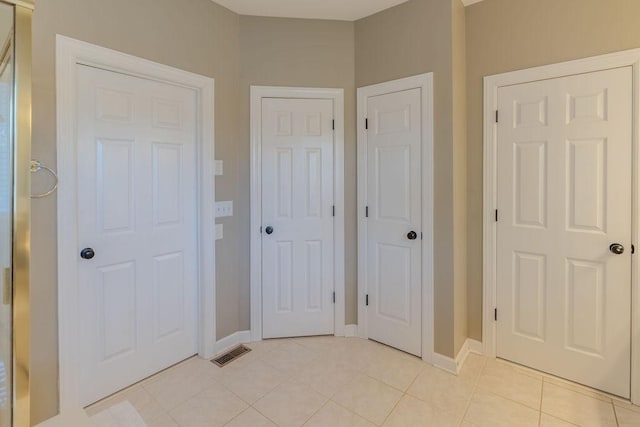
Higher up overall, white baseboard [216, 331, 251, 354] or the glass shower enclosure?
the glass shower enclosure

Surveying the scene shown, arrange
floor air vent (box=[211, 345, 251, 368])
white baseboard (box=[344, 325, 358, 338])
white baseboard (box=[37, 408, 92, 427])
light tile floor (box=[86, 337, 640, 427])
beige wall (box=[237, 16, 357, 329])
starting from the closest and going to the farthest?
white baseboard (box=[37, 408, 92, 427]), light tile floor (box=[86, 337, 640, 427]), floor air vent (box=[211, 345, 251, 368]), beige wall (box=[237, 16, 357, 329]), white baseboard (box=[344, 325, 358, 338])

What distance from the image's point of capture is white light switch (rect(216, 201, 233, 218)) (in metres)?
2.40

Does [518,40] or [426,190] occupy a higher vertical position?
[518,40]

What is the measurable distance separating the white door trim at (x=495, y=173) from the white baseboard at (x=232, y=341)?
186 centimetres

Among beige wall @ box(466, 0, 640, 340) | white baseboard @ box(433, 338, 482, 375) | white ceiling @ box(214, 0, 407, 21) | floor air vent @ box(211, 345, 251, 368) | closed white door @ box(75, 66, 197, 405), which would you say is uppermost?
white ceiling @ box(214, 0, 407, 21)

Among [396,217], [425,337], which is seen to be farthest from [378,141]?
[425,337]

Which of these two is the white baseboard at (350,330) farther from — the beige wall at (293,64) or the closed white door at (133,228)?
the closed white door at (133,228)

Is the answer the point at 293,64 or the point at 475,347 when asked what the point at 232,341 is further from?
the point at 293,64

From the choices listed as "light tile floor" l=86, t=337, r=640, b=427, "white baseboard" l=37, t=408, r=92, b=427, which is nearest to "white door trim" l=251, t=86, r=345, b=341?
"light tile floor" l=86, t=337, r=640, b=427

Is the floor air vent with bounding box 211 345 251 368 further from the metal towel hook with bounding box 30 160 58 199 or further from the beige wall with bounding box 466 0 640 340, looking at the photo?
the beige wall with bounding box 466 0 640 340

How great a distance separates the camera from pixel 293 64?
8.40 ft

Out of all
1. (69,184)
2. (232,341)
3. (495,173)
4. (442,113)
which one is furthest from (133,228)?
(495,173)

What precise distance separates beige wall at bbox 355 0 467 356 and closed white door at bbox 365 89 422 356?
14 centimetres

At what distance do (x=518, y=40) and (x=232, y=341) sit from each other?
304 cm
